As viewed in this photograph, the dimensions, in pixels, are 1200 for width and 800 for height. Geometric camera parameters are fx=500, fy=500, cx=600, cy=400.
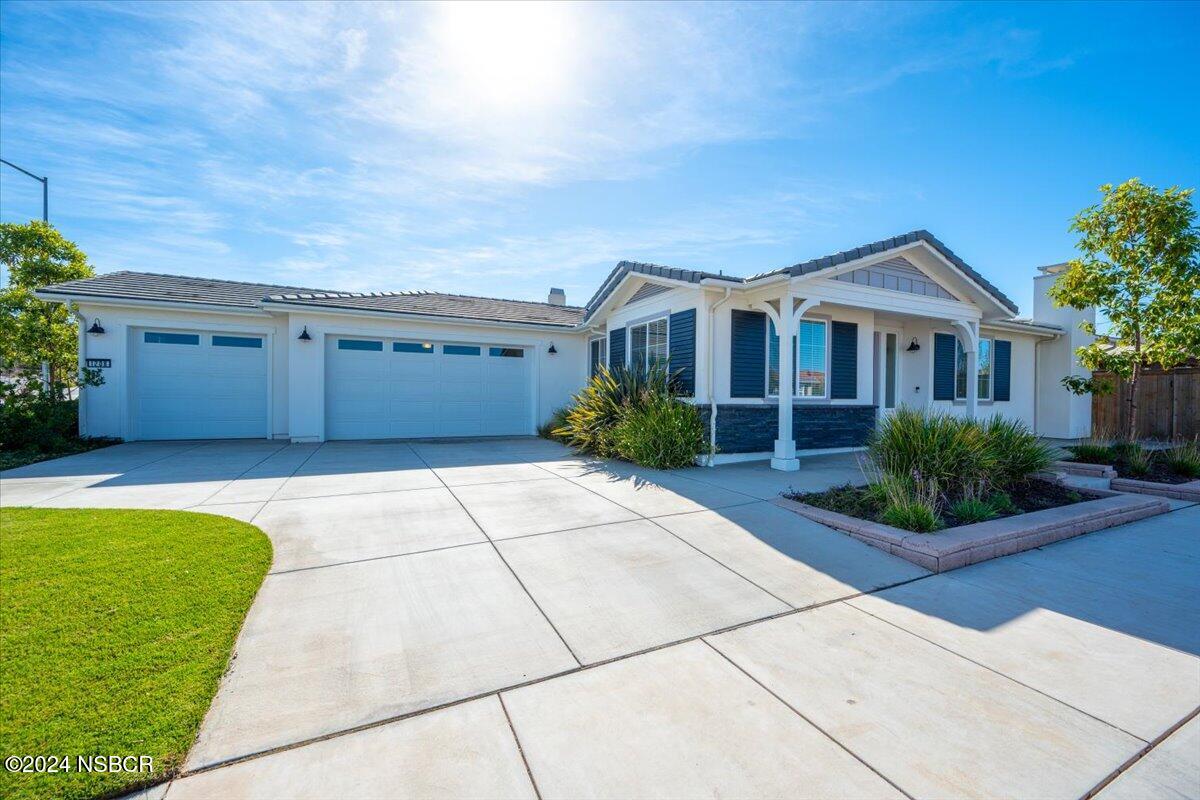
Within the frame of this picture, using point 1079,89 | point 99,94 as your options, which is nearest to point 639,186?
point 1079,89

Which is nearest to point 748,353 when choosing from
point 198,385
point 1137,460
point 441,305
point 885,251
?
point 885,251

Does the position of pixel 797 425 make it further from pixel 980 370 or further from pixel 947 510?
pixel 980 370

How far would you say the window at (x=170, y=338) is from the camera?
35.4 feet

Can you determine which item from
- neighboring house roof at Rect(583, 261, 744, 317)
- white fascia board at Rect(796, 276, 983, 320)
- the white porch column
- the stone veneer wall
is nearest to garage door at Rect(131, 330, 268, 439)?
neighboring house roof at Rect(583, 261, 744, 317)

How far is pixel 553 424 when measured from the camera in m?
13.0

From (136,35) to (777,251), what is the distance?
1082 cm

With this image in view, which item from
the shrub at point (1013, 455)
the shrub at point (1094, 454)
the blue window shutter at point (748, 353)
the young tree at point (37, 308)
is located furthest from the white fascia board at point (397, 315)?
the shrub at point (1094, 454)

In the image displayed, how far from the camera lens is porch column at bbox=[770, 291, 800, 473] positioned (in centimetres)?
824

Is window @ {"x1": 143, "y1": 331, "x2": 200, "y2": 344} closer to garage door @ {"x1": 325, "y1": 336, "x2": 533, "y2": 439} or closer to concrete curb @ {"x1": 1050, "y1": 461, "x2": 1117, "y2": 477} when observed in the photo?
garage door @ {"x1": 325, "y1": 336, "x2": 533, "y2": 439}

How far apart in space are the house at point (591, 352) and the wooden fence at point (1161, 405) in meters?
0.60

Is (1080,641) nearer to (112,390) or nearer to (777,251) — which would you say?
(777,251)

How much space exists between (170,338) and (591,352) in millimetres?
9713

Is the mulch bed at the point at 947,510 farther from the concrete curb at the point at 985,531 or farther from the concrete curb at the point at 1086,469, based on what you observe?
the concrete curb at the point at 1086,469

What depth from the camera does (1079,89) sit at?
298 inches
